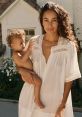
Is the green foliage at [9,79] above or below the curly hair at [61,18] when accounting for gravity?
below

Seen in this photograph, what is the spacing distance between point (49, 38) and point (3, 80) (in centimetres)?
726

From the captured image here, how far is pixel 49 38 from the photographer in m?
3.79

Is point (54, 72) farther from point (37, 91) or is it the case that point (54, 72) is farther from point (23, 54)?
point (23, 54)

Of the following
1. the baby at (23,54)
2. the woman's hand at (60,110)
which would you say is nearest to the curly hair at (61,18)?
the baby at (23,54)

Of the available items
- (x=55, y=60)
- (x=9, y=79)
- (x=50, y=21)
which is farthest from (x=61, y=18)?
(x=9, y=79)

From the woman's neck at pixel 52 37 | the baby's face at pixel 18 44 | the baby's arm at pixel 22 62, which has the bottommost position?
the baby's arm at pixel 22 62

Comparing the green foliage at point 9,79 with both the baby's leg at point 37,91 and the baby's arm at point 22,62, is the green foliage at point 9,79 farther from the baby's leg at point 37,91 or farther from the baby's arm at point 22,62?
the baby's leg at point 37,91

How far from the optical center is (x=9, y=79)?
10.7 m

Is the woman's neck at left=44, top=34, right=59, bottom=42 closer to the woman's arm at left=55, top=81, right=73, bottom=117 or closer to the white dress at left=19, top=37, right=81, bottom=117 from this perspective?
the white dress at left=19, top=37, right=81, bottom=117

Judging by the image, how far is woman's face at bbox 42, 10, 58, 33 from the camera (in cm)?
367

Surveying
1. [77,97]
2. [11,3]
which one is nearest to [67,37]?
[77,97]

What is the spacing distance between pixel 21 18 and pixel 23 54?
7147 mm

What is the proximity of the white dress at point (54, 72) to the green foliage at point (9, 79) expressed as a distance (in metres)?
6.53

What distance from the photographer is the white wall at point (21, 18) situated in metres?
10.8
